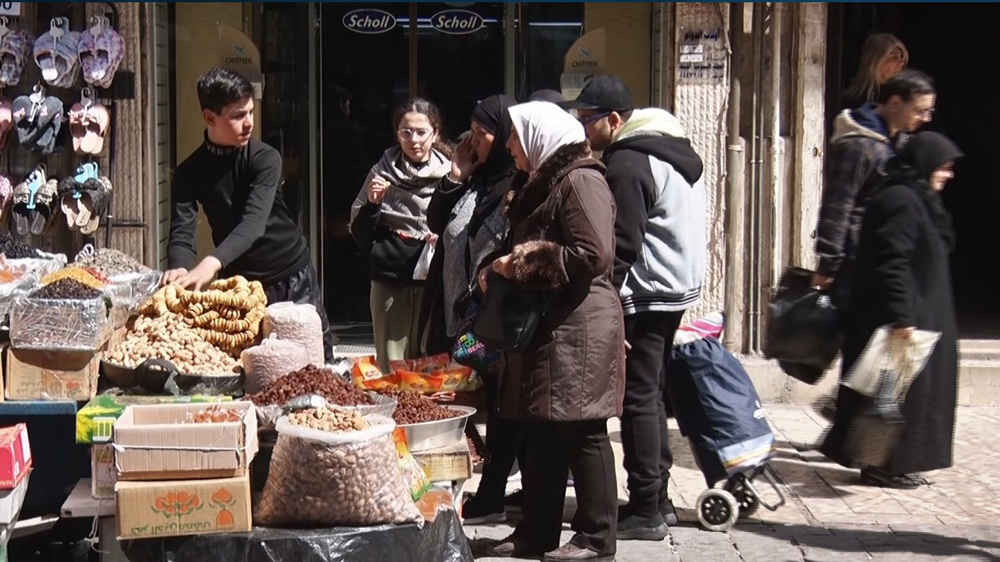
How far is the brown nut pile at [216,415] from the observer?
459 centimetres

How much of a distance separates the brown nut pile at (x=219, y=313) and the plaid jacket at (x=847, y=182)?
2544 millimetres

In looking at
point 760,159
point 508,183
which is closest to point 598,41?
point 760,159

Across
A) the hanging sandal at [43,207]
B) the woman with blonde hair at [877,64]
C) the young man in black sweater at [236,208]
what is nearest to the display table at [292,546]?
the young man in black sweater at [236,208]

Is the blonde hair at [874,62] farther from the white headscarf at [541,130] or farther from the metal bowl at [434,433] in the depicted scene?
the metal bowl at [434,433]

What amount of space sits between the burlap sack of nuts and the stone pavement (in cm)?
123

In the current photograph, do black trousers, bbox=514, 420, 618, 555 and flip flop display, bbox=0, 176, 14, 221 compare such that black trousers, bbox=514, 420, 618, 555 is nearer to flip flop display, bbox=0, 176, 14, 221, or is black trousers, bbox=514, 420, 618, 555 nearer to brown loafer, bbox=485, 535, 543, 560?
brown loafer, bbox=485, 535, 543, 560

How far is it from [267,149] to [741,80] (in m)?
3.75

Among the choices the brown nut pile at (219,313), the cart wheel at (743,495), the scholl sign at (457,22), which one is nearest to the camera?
the brown nut pile at (219,313)

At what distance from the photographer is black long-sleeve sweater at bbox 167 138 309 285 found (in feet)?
18.1

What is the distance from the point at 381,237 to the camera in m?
6.91

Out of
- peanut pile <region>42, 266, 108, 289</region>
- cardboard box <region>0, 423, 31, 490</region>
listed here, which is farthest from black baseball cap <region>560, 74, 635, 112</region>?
cardboard box <region>0, 423, 31, 490</region>

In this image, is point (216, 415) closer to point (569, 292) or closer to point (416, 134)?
point (569, 292)

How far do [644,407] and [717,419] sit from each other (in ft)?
1.10

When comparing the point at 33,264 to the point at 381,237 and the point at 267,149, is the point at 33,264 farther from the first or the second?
the point at 381,237
